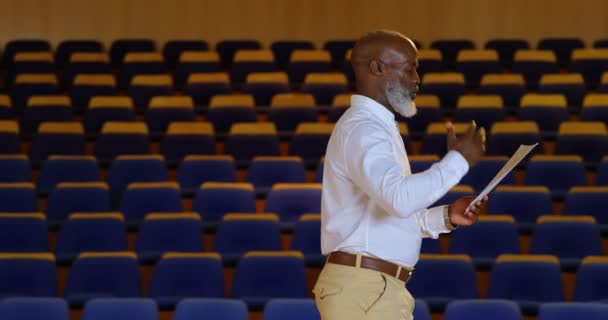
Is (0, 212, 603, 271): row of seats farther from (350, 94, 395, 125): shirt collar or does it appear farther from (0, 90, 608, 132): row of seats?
(350, 94, 395, 125): shirt collar

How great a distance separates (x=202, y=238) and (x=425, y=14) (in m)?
4.40

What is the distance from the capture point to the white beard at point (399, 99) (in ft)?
7.24

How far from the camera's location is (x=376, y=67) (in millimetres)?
2209

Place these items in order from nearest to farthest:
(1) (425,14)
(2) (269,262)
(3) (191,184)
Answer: (2) (269,262) < (3) (191,184) < (1) (425,14)

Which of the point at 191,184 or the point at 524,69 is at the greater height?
the point at 524,69

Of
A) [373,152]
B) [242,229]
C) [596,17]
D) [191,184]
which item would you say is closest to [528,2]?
[596,17]

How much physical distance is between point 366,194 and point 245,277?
2342 mm

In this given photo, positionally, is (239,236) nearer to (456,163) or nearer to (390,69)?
(390,69)

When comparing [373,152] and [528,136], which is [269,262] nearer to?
[528,136]

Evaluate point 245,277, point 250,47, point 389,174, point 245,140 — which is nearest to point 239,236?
point 245,277

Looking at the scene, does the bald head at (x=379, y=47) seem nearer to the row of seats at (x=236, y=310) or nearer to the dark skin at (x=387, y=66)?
the dark skin at (x=387, y=66)

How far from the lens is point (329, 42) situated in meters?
8.25

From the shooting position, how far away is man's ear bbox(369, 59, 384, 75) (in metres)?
2.21

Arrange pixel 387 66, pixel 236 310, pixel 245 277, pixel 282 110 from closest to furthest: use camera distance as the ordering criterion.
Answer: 1. pixel 387 66
2. pixel 236 310
3. pixel 245 277
4. pixel 282 110
